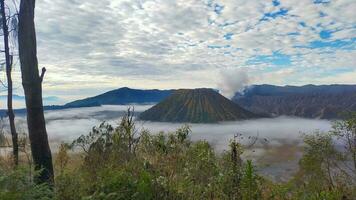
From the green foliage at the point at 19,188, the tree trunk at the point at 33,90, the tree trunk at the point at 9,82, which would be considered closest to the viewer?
the green foliage at the point at 19,188

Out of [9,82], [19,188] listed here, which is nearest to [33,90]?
[19,188]

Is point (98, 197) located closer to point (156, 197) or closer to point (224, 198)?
point (156, 197)

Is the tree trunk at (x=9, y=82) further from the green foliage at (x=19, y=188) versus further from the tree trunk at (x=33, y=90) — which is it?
the green foliage at (x=19, y=188)

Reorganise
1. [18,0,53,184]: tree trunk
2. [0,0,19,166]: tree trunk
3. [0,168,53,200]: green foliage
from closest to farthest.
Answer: [0,168,53,200]: green foliage, [18,0,53,184]: tree trunk, [0,0,19,166]: tree trunk

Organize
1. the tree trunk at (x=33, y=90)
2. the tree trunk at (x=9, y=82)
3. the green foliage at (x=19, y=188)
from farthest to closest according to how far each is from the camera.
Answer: the tree trunk at (x=9, y=82)
the tree trunk at (x=33, y=90)
the green foliage at (x=19, y=188)

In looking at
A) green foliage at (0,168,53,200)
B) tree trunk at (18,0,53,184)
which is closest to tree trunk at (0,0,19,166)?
tree trunk at (18,0,53,184)

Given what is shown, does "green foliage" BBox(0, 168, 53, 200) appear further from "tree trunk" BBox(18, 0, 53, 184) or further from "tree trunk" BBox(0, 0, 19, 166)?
"tree trunk" BBox(0, 0, 19, 166)

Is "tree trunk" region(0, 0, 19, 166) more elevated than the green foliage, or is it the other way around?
"tree trunk" region(0, 0, 19, 166)

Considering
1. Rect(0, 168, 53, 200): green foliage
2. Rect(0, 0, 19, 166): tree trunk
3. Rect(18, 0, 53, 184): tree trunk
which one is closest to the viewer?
Rect(0, 168, 53, 200): green foliage

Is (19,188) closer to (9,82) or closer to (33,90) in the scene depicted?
(33,90)

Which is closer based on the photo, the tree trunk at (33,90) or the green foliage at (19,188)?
the green foliage at (19,188)

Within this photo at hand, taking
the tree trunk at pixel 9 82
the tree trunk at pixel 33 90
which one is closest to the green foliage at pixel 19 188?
the tree trunk at pixel 33 90
